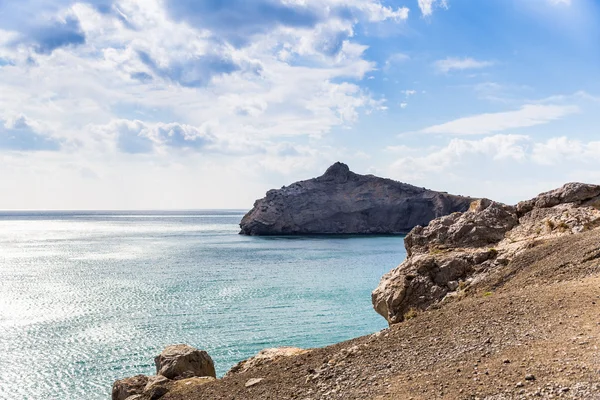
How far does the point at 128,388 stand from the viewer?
15.7 metres

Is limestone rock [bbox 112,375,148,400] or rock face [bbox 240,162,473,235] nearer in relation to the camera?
limestone rock [bbox 112,375,148,400]

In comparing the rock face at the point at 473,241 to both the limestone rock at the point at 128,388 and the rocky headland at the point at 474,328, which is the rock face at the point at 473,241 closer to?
the rocky headland at the point at 474,328

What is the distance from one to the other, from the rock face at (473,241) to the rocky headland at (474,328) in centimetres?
4

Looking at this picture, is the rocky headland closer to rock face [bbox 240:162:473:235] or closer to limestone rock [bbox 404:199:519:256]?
limestone rock [bbox 404:199:519:256]

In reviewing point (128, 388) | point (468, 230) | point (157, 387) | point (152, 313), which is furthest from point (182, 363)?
point (152, 313)

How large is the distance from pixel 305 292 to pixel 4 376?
28765mm

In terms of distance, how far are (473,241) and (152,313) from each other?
30.2 metres

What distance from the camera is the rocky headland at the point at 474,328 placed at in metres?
9.75

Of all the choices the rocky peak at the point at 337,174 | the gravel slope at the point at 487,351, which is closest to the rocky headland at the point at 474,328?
the gravel slope at the point at 487,351

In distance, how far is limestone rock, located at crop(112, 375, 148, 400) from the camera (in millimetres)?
15617

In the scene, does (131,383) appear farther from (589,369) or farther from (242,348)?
(242,348)

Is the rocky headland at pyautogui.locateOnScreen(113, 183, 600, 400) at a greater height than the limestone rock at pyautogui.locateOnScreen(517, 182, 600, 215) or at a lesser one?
lesser

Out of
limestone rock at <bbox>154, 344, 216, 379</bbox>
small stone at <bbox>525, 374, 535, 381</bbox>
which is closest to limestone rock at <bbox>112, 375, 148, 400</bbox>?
limestone rock at <bbox>154, 344, 216, 379</bbox>

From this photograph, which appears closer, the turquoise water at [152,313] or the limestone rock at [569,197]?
the limestone rock at [569,197]
